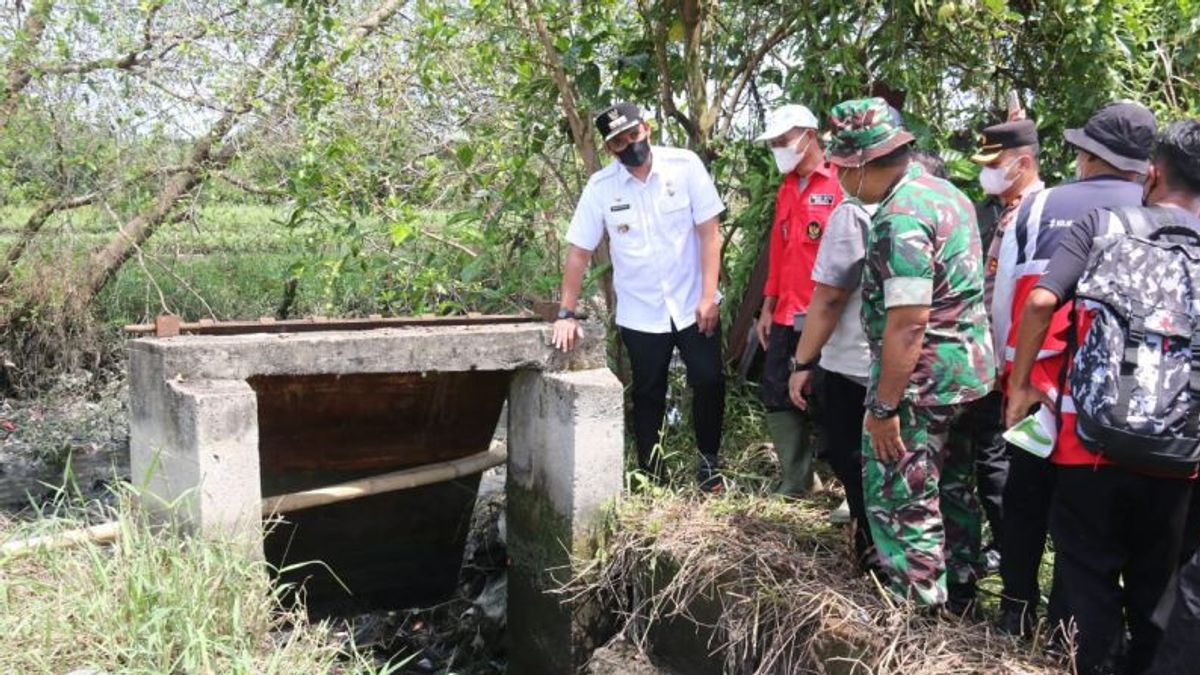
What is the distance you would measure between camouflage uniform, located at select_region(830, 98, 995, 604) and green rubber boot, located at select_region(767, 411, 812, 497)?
1.10 m

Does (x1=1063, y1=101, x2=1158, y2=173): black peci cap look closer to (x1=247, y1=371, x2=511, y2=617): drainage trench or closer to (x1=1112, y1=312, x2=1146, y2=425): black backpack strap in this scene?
(x1=1112, y1=312, x2=1146, y2=425): black backpack strap

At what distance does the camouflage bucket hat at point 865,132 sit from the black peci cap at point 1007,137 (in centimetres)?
80

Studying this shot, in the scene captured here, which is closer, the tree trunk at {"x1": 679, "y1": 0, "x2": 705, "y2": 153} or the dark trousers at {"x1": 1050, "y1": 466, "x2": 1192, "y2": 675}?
the dark trousers at {"x1": 1050, "y1": 466, "x2": 1192, "y2": 675}

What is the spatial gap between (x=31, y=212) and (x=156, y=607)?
7330 millimetres

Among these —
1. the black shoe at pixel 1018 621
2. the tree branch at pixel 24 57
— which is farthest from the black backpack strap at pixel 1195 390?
the tree branch at pixel 24 57

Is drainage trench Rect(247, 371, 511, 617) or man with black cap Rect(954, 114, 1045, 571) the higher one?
man with black cap Rect(954, 114, 1045, 571)

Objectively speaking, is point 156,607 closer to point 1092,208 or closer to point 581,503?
point 581,503

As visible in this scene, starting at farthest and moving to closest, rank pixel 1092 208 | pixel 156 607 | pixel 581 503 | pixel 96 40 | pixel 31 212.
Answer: pixel 31 212 < pixel 96 40 < pixel 581 503 < pixel 156 607 < pixel 1092 208

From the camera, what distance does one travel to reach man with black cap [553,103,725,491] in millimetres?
4633

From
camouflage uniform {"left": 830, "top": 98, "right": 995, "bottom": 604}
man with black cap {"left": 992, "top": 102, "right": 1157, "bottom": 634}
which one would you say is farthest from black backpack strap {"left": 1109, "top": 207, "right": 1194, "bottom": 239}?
camouflage uniform {"left": 830, "top": 98, "right": 995, "bottom": 604}

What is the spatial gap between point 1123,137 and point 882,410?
3.77 feet

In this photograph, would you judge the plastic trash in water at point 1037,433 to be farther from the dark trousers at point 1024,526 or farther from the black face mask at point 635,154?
the black face mask at point 635,154

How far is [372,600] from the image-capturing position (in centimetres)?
602

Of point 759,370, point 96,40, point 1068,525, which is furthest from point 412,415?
point 96,40
